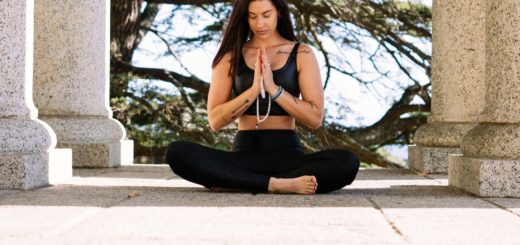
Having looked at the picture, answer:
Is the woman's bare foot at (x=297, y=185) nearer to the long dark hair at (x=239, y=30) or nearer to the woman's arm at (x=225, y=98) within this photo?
the woman's arm at (x=225, y=98)

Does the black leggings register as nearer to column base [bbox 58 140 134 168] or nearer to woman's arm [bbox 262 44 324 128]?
woman's arm [bbox 262 44 324 128]

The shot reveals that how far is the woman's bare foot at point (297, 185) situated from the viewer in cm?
616

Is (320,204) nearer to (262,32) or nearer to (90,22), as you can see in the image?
(262,32)

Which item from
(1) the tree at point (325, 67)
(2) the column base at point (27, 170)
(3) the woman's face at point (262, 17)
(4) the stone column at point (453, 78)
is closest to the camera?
(2) the column base at point (27, 170)

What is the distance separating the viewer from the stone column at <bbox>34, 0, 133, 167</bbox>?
952cm

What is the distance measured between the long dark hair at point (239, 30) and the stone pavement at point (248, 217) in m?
1.15

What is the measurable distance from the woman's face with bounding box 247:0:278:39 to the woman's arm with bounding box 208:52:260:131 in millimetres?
340

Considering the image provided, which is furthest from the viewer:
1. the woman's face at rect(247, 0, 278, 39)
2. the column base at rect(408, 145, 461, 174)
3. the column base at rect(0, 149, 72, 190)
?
the column base at rect(408, 145, 461, 174)

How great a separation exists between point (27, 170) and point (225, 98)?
1.69m

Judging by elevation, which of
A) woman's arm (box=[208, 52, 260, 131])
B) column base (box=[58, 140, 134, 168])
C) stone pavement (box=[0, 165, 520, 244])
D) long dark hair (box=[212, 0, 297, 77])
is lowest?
column base (box=[58, 140, 134, 168])

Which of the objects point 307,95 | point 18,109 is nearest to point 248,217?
point 307,95

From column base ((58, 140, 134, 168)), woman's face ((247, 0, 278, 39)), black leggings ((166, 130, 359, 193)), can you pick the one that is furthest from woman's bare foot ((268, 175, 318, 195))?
column base ((58, 140, 134, 168))

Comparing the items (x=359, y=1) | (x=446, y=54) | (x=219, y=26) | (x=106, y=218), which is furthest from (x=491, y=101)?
(x=219, y=26)

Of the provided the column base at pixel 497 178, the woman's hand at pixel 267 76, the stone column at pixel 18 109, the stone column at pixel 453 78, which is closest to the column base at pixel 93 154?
the stone column at pixel 18 109
